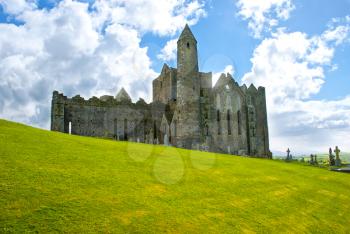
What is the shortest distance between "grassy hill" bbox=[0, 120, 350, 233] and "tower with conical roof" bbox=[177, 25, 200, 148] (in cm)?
2469

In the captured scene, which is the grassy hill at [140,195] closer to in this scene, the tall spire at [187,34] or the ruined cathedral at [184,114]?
the ruined cathedral at [184,114]

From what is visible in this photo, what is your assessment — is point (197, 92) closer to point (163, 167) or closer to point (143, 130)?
point (143, 130)

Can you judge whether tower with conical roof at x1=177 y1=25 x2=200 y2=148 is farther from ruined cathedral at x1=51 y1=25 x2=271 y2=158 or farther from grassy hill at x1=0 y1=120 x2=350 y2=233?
grassy hill at x1=0 y1=120 x2=350 y2=233

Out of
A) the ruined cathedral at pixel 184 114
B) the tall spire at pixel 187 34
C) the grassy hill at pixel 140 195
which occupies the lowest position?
the grassy hill at pixel 140 195

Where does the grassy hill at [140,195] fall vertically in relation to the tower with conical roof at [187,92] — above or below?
below

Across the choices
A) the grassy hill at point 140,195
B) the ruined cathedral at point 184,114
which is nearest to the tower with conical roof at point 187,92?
the ruined cathedral at point 184,114

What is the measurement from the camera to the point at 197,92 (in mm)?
46031

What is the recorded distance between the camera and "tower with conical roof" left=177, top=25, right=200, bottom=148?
4412cm

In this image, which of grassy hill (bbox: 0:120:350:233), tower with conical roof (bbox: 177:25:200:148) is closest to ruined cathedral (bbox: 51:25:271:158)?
tower with conical roof (bbox: 177:25:200:148)

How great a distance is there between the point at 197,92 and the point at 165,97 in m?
14.5

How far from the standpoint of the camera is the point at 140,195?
11.1 metres

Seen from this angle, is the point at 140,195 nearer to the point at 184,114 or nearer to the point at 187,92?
the point at 184,114

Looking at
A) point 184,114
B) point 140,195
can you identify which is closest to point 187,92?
point 184,114

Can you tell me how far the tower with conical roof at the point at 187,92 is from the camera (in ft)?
145
